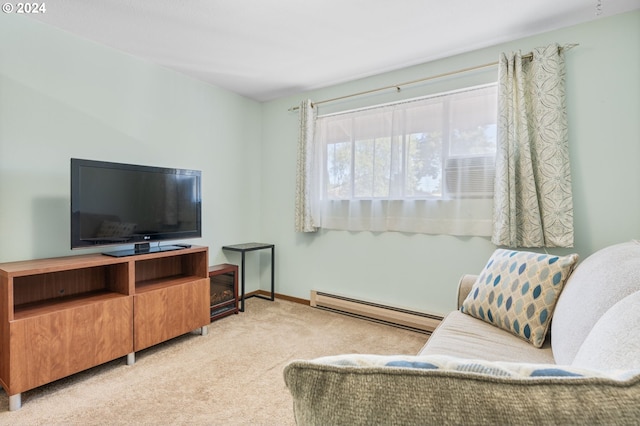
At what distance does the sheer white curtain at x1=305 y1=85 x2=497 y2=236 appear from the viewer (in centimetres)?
260

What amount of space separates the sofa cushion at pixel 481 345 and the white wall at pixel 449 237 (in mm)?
1121

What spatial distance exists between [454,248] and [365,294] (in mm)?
1027

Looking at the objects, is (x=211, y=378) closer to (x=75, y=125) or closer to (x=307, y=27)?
(x=75, y=125)

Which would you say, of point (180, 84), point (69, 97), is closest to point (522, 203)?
point (180, 84)

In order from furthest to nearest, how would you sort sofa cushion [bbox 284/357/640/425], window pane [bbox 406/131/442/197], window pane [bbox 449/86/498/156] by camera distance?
window pane [bbox 406/131/442/197] → window pane [bbox 449/86/498/156] → sofa cushion [bbox 284/357/640/425]

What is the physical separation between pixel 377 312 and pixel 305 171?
1689 millimetres

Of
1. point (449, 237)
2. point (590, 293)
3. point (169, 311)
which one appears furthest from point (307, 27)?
point (169, 311)

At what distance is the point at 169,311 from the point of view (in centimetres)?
250

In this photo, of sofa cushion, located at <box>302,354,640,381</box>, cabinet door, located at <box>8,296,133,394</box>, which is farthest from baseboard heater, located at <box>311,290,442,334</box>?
sofa cushion, located at <box>302,354,640,381</box>

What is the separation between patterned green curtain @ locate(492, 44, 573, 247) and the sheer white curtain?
6.4 inches

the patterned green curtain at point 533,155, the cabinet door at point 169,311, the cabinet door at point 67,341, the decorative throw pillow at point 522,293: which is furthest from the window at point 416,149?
the cabinet door at point 67,341

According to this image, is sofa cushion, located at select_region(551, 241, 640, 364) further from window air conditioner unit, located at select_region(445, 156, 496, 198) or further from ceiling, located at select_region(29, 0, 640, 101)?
ceiling, located at select_region(29, 0, 640, 101)

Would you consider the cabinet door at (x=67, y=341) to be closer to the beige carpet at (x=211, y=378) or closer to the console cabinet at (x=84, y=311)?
the console cabinet at (x=84, y=311)

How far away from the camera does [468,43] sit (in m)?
2.57
